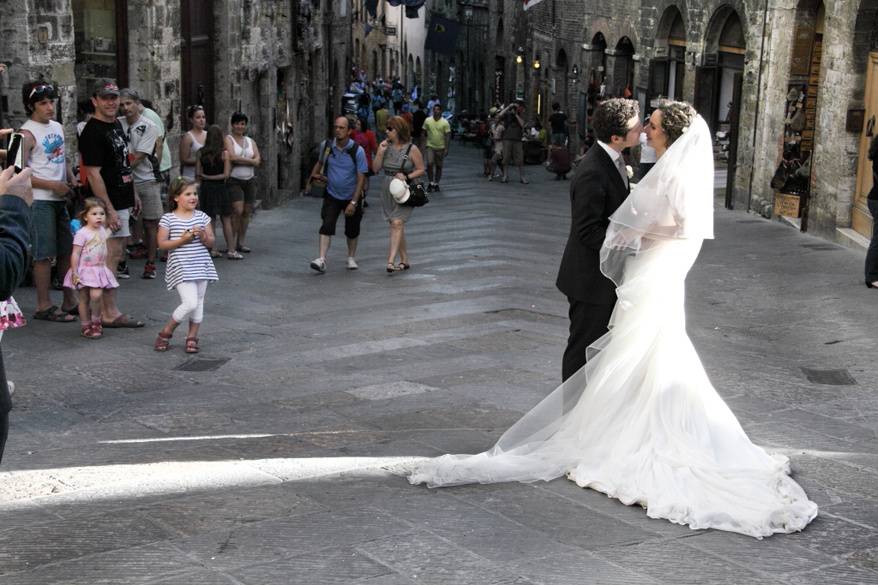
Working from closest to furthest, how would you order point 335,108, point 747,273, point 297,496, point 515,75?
1. point 297,496
2. point 747,273
3. point 335,108
4. point 515,75

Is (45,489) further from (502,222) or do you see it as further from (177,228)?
(502,222)

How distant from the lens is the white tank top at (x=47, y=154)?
9.88 meters

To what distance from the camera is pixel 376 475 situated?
5766mm

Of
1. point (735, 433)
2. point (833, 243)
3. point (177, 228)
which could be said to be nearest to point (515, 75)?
point (833, 243)

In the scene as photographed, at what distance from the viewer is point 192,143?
13.8m

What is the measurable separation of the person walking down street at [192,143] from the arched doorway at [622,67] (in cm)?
1621

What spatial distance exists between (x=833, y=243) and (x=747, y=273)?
8.70 feet

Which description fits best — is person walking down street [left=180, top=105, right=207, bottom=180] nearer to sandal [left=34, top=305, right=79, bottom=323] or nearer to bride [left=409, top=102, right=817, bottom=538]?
sandal [left=34, top=305, right=79, bottom=323]

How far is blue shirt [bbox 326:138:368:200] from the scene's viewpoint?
521 inches

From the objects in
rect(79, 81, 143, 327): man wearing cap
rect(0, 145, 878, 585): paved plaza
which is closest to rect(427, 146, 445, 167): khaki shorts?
rect(0, 145, 878, 585): paved plaza

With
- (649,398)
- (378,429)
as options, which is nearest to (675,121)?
(649,398)

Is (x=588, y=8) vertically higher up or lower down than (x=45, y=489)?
higher up

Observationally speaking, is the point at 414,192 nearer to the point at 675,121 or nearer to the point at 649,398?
the point at 675,121

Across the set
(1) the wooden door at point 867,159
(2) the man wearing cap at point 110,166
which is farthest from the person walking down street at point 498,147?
(2) the man wearing cap at point 110,166
